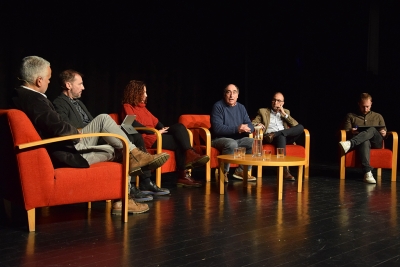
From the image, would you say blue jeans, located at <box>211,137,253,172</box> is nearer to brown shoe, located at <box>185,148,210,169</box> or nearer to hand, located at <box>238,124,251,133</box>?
hand, located at <box>238,124,251,133</box>

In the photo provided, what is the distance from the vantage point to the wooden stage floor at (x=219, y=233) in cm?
269

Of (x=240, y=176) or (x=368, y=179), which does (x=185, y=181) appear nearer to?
(x=240, y=176)

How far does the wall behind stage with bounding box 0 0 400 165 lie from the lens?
6676 mm

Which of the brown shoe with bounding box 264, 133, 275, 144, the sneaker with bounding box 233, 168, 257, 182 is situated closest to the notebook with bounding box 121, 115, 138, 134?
the sneaker with bounding box 233, 168, 257, 182

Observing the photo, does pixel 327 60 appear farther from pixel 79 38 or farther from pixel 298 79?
pixel 79 38

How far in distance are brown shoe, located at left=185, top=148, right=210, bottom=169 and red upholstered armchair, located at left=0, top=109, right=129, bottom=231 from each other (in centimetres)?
160

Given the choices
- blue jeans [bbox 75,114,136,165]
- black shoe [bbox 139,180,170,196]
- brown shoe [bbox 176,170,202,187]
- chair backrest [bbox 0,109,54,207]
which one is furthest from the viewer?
brown shoe [bbox 176,170,202,187]

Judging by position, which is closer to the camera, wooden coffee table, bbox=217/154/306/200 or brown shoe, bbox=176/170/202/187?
wooden coffee table, bbox=217/154/306/200

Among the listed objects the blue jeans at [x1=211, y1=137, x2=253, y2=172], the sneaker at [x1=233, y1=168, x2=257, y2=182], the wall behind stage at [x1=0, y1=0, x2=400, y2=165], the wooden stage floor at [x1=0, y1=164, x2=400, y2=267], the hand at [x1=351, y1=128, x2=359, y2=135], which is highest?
the wall behind stage at [x1=0, y1=0, x2=400, y2=165]

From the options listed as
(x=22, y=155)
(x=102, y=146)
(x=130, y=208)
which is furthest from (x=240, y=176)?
(x=22, y=155)

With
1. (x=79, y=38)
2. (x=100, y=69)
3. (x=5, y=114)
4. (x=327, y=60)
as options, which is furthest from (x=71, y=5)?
(x=327, y=60)

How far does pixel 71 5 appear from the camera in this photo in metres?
5.97

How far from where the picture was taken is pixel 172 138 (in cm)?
511

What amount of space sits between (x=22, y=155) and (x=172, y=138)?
7.02ft
